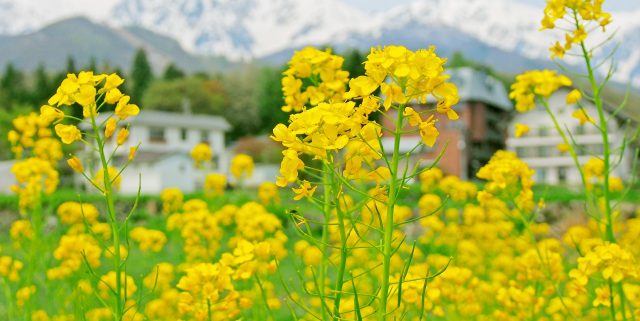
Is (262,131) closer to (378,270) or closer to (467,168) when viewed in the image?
(467,168)

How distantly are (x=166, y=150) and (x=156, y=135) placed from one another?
3.20 ft

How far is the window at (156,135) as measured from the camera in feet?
128

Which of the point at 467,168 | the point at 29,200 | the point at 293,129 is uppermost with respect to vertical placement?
the point at 293,129

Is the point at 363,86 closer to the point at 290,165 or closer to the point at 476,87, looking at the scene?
the point at 290,165

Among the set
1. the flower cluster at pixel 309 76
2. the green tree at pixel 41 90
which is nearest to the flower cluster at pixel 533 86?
the flower cluster at pixel 309 76

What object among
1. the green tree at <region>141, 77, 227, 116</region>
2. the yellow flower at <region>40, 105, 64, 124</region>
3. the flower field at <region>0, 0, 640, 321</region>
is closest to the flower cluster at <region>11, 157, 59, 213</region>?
the flower field at <region>0, 0, 640, 321</region>

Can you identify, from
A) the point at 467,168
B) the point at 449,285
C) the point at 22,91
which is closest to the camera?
the point at 449,285

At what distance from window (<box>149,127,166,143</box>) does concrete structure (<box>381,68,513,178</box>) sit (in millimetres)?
11557

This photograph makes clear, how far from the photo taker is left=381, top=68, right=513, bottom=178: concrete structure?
35125mm

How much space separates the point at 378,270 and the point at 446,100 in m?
2.54

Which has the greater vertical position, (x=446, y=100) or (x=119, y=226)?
(x=446, y=100)

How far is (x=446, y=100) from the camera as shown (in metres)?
1.74

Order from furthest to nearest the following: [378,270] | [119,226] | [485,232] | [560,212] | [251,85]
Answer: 1. [251,85]
2. [560,212]
3. [485,232]
4. [378,270]
5. [119,226]

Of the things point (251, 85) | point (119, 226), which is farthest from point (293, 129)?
point (251, 85)
